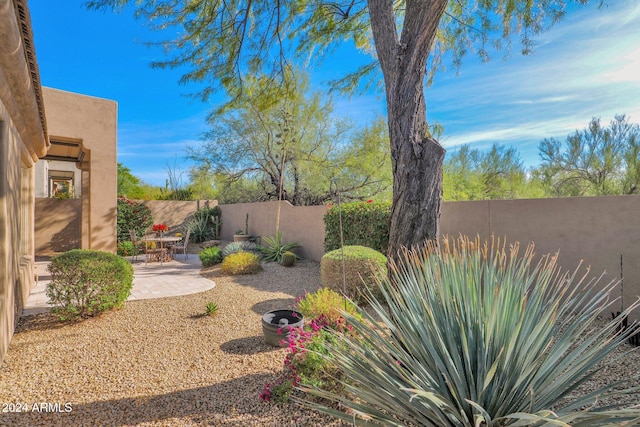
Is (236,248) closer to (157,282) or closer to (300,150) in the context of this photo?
(157,282)

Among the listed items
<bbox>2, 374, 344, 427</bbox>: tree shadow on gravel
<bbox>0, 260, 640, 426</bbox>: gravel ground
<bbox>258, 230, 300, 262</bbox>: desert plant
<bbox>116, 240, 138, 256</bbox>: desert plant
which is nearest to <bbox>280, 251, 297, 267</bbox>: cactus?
<bbox>258, 230, 300, 262</bbox>: desert plant

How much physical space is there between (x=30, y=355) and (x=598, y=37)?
10146mm

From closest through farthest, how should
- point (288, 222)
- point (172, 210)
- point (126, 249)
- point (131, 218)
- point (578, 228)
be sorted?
1. point (578, 228)
2. point (288, 222)
3. point (126, 249)
4. point (131, 218)
5. point (172, 210)

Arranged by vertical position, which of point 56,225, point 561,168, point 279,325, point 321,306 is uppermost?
point 561,168

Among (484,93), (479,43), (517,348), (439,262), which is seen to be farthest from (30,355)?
(484,93)

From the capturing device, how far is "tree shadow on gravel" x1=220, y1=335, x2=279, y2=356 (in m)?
3.81

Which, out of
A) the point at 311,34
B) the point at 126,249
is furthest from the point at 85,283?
the point at 126,249

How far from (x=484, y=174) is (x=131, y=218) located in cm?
1374

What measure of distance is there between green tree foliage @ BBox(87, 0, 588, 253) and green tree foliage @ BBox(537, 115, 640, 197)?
5623 millimetres

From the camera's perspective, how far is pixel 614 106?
8.30 meters

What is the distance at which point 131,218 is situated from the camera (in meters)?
12.7

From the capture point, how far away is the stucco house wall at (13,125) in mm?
2545

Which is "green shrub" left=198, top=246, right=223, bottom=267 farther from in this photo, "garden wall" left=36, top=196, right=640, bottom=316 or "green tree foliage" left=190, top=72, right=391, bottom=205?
"garden wall" left=36, top=196, right=640, bottom=316

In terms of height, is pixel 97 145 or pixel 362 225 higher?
pixel 97 145
